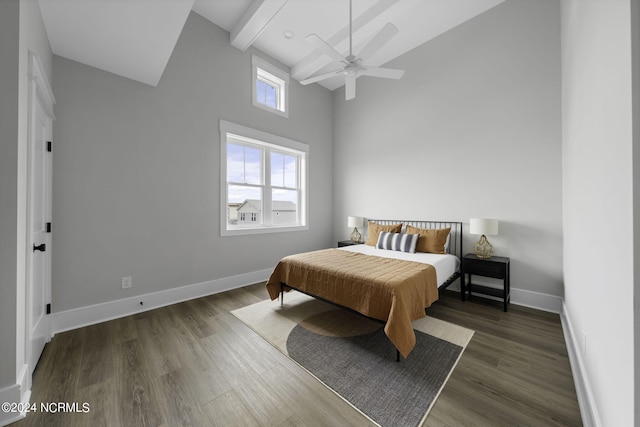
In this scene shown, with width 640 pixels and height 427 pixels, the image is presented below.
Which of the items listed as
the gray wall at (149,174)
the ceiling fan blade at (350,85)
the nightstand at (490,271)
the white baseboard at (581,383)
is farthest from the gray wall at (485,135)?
the gray wall at (149,174)

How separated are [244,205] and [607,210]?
3800mm

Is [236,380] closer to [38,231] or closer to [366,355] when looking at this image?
[366,355]

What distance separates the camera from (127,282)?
268 centimetres

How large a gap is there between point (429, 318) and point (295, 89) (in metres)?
4.28

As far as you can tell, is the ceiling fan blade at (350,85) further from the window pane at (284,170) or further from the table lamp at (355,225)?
the table lamp at (355,225)

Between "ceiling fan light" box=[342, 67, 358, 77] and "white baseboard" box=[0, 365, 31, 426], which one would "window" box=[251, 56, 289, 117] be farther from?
"white baseboard" box=[0, 365, 31, 426]

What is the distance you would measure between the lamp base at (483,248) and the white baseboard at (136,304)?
130 inches

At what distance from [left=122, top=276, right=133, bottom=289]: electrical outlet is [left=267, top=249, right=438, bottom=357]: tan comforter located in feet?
5.10

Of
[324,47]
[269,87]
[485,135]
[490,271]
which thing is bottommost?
[490,271]

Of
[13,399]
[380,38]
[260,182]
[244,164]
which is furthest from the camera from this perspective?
[260,182]

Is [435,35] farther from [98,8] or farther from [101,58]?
[101,58]

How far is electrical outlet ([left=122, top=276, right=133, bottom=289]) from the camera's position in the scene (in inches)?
105

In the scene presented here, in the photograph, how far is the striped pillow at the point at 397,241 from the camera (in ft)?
10.9

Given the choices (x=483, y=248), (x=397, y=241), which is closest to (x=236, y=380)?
(x=397, y=241)
